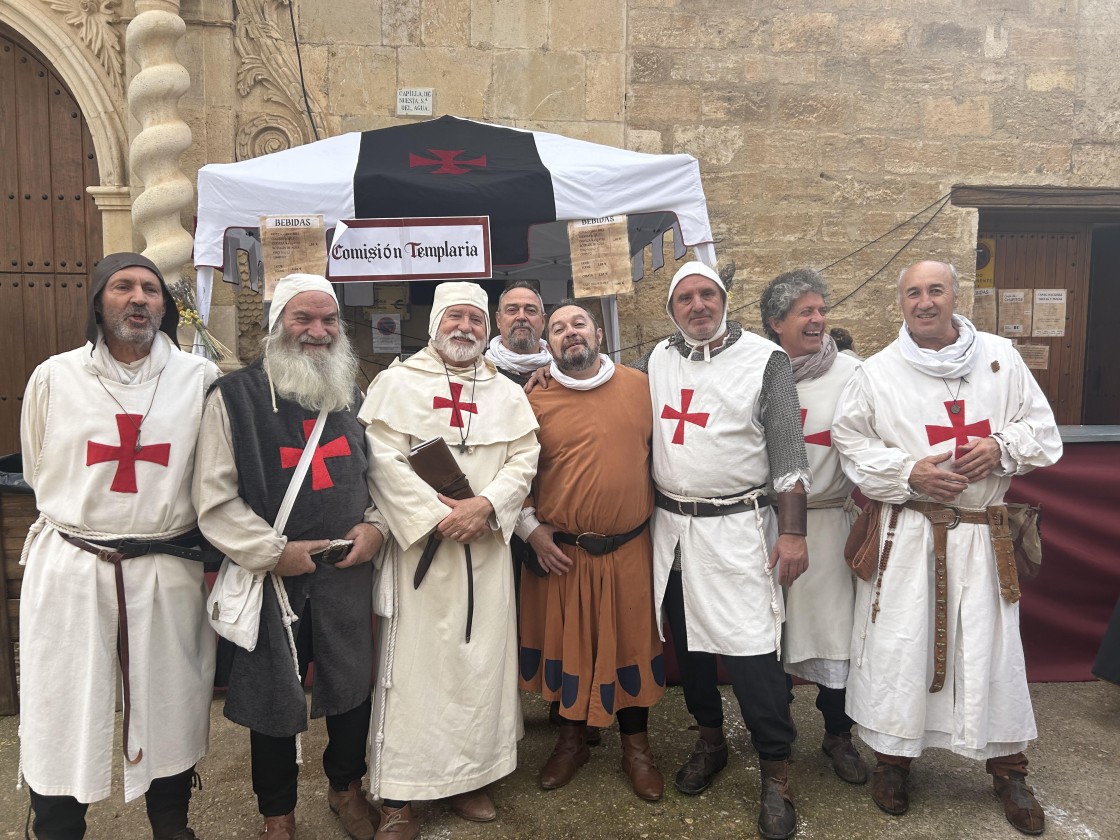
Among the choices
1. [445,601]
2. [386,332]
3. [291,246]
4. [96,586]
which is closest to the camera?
[96,586]

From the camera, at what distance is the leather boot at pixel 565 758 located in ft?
8.61

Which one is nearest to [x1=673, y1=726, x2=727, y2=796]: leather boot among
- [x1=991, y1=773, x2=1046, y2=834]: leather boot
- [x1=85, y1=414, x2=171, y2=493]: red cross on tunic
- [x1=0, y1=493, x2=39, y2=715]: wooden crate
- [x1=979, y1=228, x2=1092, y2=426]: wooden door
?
[x1=991, y1=773, x2=1046, y2=834]: leather boot

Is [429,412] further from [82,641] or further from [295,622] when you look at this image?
[82,641]

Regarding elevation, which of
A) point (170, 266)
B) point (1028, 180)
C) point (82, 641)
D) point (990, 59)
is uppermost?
point (990, 59)

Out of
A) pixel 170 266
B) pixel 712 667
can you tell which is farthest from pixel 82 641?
pixel 170 266

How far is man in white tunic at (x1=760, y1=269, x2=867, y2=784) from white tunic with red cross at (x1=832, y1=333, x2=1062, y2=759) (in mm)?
156

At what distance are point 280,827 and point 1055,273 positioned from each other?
6.62 m

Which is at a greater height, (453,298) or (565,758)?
(453,298)

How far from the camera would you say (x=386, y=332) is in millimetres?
5398

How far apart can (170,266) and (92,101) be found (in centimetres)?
125

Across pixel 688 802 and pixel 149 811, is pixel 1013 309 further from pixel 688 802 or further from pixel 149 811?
pixel 149 811

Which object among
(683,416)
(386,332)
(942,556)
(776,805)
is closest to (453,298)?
(683,416)

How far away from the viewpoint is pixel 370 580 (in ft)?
7.79

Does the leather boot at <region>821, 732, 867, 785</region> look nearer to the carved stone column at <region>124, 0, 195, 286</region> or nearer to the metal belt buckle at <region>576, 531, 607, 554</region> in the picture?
the metal belt buckle at <region>576, 531, 607, 554</region>
